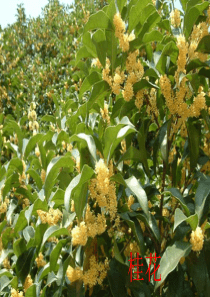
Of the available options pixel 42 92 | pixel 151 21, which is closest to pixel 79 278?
pixel 151 21

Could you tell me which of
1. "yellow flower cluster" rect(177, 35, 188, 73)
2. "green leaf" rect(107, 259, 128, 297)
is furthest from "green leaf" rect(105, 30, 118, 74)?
"green leaf" rect(107, 259, 128, 297)

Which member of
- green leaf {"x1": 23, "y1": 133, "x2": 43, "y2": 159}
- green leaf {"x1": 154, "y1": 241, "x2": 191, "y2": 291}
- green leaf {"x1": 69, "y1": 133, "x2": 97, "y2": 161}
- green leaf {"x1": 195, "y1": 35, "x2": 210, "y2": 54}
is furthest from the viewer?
green leaf {"x1": 23, "y1": 133, "x2": 43, "y2": 159}

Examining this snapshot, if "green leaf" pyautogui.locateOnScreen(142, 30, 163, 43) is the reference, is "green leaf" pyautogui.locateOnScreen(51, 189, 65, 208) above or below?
below

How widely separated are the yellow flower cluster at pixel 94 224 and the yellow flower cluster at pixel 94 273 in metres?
0.12

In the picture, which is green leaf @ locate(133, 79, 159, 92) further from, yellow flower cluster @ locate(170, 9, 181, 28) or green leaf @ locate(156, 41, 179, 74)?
yellow flower cluster @ locate(170, 9, 181, 28)

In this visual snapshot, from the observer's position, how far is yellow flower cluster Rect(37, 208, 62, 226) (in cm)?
110


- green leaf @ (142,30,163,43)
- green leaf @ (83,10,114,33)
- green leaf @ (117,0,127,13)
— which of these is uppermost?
green leaf @ (117,0,127,13)

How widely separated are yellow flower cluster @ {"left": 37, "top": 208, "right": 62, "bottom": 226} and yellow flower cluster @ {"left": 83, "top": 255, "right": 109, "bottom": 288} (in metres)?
0.17

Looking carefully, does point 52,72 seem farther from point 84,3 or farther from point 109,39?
point 109,39

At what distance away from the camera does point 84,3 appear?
5531 millimetres

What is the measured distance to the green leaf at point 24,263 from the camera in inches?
46.2

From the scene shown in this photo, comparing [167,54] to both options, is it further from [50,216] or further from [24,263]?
[24,263]

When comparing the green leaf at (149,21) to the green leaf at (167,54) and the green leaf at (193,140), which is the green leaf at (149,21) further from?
the green leaf at (193,140)

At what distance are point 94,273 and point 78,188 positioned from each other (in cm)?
27
